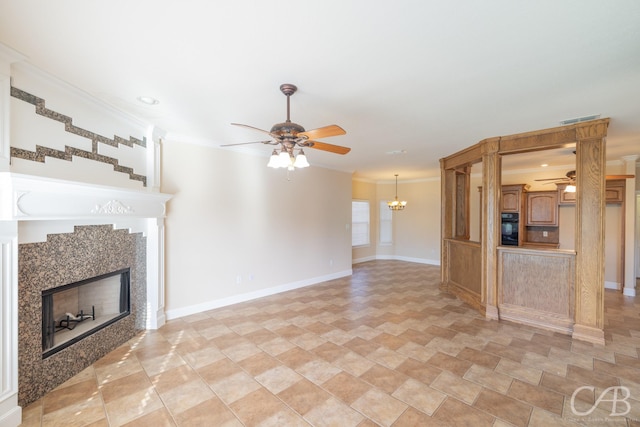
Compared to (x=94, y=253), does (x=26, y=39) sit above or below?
above

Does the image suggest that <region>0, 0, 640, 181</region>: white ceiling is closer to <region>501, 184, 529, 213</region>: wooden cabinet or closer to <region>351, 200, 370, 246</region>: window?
<region>501, 184, 529, 213</region>: wooden cabinet

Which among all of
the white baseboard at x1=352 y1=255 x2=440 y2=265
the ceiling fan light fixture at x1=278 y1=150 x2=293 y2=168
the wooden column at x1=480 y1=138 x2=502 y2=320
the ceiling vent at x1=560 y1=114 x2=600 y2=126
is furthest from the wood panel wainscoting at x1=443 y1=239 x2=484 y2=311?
the ceiling fan light fixture at x1=278 y1=150 x2=293 y2=168

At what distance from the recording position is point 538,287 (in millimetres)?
3822

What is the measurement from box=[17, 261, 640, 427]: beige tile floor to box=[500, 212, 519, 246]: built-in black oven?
2386 mm

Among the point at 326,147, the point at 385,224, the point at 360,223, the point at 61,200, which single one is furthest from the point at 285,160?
the point at 385,224

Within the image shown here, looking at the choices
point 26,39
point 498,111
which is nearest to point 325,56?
point 26,39

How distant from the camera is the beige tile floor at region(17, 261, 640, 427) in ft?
7.00

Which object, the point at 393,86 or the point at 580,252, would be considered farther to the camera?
the point at 580,252

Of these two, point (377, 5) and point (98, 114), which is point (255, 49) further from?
point (98, 114)

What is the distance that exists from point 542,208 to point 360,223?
4.60 meters

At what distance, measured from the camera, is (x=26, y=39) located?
1880 millimetres

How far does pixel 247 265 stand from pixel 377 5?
4305 mm

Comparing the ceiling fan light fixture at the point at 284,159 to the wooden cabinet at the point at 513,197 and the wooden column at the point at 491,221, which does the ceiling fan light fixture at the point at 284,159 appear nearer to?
the wooden column at the point at 491,221

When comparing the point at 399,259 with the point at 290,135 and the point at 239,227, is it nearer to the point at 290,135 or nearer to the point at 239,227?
the point at 239,227
